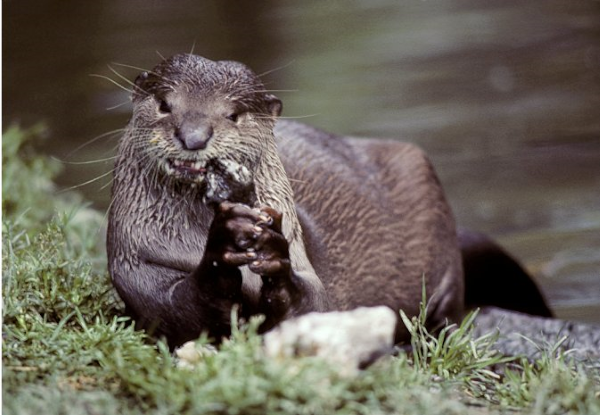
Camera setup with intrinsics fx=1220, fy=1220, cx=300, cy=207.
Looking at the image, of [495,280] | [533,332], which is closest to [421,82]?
[495,280]

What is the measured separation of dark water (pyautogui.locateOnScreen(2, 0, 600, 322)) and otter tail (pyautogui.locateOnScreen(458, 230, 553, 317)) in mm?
287

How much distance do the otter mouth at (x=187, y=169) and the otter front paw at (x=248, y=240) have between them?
0.22ft

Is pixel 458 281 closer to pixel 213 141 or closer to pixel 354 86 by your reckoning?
pixel 213 141

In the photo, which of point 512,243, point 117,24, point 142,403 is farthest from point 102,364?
point 117,24

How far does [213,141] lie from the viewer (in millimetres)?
2111

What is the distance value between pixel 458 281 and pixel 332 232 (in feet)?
1.65

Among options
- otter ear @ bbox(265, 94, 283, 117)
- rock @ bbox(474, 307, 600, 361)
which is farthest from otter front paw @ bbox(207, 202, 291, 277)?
rock @ bbox(474, 307, 600, 361)

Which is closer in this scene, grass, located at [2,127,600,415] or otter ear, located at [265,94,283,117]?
grass, located at [2,127,600,415]

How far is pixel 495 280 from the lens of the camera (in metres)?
3.72

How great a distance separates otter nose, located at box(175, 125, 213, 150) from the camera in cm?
209

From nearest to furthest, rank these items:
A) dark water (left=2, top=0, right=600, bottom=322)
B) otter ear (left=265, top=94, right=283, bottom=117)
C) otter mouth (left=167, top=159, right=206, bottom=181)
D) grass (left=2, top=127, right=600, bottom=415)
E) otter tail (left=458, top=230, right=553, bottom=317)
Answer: grass (left=2, top=127, right=600, bottom=415), otter mouth (left=167, top=159, right=206, bottom=181), otter ear (left=265, top=94, right=283, bottom=117), otter tail (left=458, top=230, right=553, bottom=317), dark water (left=2, top=0, right=600, bottom=322)

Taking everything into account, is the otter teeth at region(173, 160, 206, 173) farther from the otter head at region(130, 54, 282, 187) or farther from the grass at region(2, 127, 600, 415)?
the grass at region(2, 127, 600, 415)

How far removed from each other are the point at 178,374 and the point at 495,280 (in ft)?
6.03

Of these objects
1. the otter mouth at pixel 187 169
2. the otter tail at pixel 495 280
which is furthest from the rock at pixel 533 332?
the otter mouth at pixel 187 169
